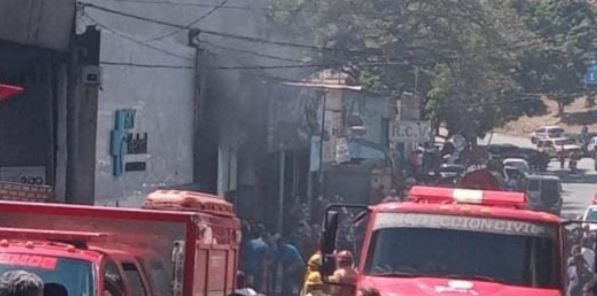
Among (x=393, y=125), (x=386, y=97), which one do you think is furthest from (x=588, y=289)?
(x=386, y=97)

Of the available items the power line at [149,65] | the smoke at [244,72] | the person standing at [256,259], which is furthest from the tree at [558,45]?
the person standing at [256,259]

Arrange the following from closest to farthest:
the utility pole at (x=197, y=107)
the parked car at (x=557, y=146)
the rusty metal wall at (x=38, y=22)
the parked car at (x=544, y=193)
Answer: the rusty metal wall at (x=38, y=22), the utility pole at (x=197, y=107), the parked car at (x=544, y=193), the parked car at (x=557, y=146)

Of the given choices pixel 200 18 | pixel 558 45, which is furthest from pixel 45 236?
pixel 558 45

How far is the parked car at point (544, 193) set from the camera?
42312mm

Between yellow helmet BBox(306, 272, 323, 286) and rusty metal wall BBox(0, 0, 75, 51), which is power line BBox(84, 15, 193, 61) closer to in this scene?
rusty metal wall BBox(0, 0, 75, 51)

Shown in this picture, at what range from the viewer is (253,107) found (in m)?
33.6

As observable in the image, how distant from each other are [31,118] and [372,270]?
39.5 feet

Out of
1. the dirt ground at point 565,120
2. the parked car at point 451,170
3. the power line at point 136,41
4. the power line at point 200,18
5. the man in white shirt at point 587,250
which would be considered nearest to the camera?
the man in white shirt at point 587,250

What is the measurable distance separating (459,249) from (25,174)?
11606 mm

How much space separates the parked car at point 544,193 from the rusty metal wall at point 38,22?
2037 centimetres

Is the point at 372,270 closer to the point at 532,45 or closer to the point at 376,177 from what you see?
the point at 376,177

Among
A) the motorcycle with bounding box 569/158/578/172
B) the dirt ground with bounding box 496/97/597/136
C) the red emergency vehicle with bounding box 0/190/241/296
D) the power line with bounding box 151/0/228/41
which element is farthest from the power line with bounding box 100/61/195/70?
the dirt ground with bounding box 496/97/597/136

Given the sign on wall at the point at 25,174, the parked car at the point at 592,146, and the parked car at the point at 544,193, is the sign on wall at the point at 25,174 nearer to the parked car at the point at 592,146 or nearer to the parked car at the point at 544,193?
the parked car at the point at 544,193

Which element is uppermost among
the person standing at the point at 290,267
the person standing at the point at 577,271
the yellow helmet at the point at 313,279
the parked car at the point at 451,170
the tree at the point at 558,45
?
the tree at the point at 558,45
